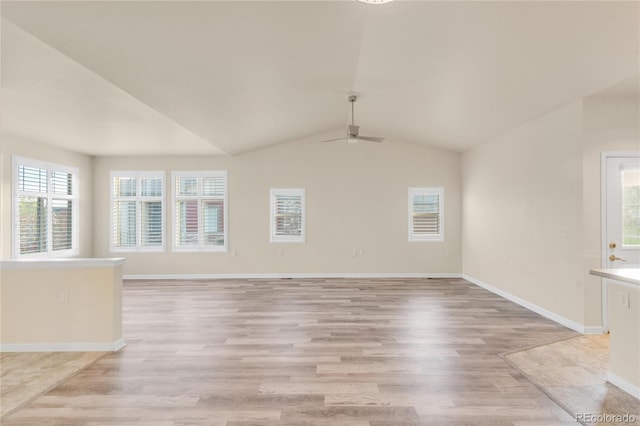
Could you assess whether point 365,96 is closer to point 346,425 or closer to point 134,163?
point 346,425

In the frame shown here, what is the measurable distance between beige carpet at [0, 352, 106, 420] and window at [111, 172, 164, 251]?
4.41m

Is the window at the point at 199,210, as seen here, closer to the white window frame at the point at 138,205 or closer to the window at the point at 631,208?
the white window frame at the point at 138,205

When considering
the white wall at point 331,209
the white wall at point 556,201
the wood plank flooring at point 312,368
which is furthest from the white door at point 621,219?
the white wall at point 331,209

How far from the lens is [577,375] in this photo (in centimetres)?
310

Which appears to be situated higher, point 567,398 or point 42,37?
point 42,37

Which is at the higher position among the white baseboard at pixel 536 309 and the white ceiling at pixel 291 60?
the white ceiling at pixel 291 60

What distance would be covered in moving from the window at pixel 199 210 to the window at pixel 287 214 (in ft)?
3.78

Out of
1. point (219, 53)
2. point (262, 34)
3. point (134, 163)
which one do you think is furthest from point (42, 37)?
point (134, 163)

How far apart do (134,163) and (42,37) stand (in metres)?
5.55

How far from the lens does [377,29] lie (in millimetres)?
3312

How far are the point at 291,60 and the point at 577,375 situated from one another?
411 centimetres

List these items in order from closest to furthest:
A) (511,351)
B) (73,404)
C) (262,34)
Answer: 1. (73,404)
2. (262,34)
3. (511,351)

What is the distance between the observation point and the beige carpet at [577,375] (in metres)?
2.60

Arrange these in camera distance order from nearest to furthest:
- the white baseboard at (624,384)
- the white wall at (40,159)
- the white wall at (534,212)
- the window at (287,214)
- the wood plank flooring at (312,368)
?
the wood plank flooring at (312,368) < the white baseboard at (624,384) < the white wall at (534,212) < the white wall at (40,159) < the window at (287,214)
